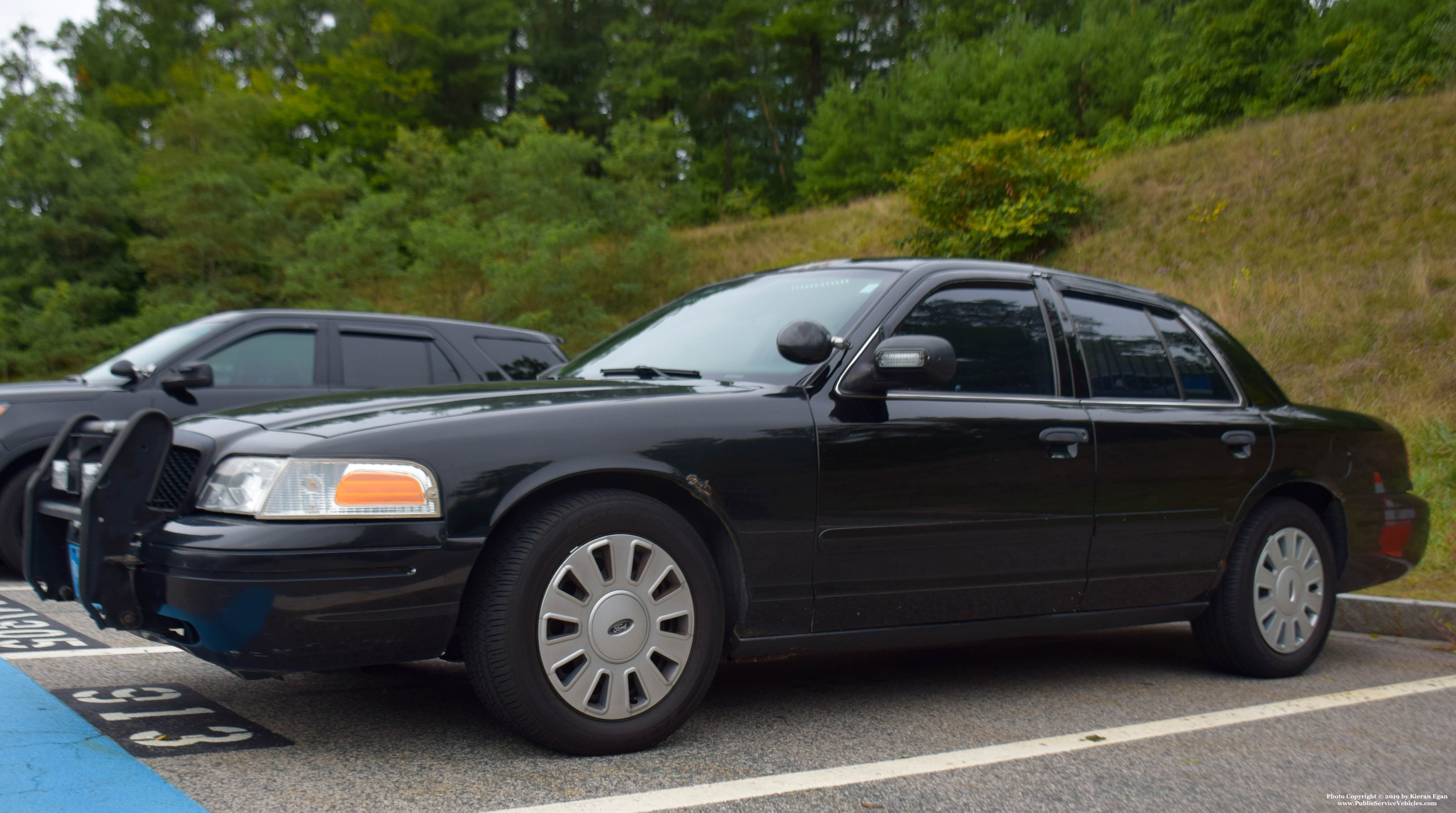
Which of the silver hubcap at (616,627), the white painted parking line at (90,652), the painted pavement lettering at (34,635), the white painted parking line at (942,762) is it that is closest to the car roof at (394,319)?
the painted pavement lettering at (34,635)

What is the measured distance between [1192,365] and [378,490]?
3585mm

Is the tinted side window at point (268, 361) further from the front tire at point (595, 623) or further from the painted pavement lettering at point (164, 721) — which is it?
the front tire at point (595, 623)

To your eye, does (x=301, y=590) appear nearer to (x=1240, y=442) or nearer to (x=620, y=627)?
(x=620, y=627)

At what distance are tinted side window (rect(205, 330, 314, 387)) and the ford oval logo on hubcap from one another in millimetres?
5002

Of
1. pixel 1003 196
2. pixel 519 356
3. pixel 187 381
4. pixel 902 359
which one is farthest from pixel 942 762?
pixel 1003 196

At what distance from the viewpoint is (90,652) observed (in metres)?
4.44

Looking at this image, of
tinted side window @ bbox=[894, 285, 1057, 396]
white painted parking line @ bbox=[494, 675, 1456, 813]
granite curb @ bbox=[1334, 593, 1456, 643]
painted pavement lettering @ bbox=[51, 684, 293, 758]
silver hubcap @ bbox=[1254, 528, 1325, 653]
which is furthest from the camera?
granite curb @ bbox=[1334, 593, 1456, 643]

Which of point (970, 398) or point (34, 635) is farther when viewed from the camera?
point (34, 635)

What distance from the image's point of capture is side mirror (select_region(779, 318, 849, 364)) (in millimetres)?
3639

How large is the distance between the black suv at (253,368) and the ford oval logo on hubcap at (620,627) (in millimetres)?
4254

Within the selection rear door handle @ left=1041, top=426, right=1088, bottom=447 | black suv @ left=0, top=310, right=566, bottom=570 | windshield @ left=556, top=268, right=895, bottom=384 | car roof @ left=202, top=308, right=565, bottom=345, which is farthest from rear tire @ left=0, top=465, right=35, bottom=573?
rear door handle @ left=1041, top=426, right=1088, bottom=447

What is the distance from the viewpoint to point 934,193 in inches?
749

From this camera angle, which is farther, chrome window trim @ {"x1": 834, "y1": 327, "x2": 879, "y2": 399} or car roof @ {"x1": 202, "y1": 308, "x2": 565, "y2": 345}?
car roof @ {"x1": 202, "y1": 308, "x2": 565, "y2": 345}

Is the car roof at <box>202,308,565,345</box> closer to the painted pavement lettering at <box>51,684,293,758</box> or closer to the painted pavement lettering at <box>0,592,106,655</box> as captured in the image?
the painted pavement lettering at <box>0,592,106,655</box>
